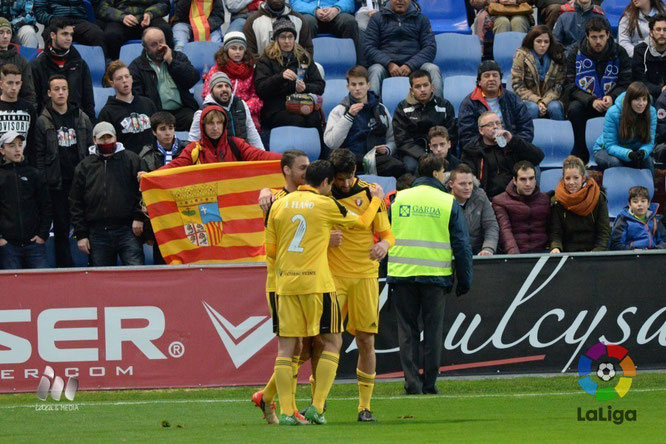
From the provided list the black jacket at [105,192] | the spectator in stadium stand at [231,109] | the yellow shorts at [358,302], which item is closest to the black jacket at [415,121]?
the spectator in stadium stand at [231,109]

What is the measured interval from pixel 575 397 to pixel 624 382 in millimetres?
1254

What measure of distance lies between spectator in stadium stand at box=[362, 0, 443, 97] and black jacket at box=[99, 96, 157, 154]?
364cm

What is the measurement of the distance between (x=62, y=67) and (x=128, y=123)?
4.50ft

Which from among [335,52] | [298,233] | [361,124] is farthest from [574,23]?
[298,233]

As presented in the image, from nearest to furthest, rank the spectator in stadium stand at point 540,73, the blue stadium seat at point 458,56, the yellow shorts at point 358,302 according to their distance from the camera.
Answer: the yellow shorts at point 358,302
the spectator in stadium stand at point 540,73
the blue stadium seat at point 458,56

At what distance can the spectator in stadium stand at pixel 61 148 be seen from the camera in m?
13.8

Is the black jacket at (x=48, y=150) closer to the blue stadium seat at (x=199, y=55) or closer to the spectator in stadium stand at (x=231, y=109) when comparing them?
the spectator in stadium stand at (x=231, y=109)

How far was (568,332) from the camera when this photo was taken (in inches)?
494

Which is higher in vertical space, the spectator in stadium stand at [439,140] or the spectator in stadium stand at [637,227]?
the spectator in stadium stand at [439,140]

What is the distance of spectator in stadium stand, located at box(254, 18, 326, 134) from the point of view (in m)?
15.1

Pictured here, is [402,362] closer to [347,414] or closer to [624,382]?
[347,414]

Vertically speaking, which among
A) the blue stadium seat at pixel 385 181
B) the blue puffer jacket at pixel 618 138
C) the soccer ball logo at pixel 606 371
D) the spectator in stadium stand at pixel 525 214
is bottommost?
the soccer ball logo at pixel 606 371

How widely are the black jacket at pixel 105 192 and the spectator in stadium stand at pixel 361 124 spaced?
2.64 meters

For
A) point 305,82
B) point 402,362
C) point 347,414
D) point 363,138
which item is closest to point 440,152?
point 363,138
